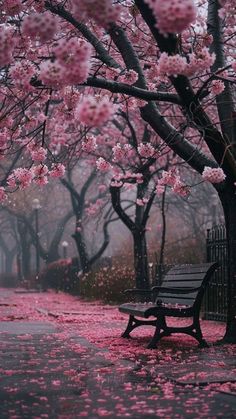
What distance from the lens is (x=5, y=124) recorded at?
9.57 meters

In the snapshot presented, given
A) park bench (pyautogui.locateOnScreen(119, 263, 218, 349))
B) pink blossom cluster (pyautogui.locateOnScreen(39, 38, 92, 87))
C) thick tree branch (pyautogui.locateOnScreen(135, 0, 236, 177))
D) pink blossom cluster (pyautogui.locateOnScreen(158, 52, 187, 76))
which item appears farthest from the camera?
park bench (pyautogui.locateOnScreen(119, 263, 218, 349))

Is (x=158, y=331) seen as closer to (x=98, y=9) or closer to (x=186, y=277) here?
(x=186, y=277)

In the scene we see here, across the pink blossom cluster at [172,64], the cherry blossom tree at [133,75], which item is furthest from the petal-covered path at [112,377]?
the pink blossom cluster at [172,64]

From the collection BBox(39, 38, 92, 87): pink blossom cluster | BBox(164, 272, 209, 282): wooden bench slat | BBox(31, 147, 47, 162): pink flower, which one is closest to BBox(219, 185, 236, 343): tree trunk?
BBox(164, 272, 209, 282): wooden bench slat

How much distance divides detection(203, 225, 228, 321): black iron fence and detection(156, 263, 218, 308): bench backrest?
2804mm

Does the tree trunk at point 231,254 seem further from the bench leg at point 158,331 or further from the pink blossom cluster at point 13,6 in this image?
the pink blossom cluster at point 13,6

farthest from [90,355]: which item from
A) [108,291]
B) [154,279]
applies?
[108,291]

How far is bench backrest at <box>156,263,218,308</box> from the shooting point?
8.98 m

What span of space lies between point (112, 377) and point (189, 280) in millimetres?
2917

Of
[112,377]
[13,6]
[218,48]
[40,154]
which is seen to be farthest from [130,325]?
[13,6]

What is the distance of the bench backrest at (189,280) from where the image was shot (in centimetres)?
898

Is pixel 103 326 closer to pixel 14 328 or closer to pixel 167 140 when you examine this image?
pixel 14 328

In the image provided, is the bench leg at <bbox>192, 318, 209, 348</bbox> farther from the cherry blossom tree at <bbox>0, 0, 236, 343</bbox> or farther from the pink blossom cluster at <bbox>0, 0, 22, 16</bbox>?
the pink blossom cluster at <bbox>0, 0, 22, 16</bbox>

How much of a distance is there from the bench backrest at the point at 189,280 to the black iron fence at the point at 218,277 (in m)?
2.80
